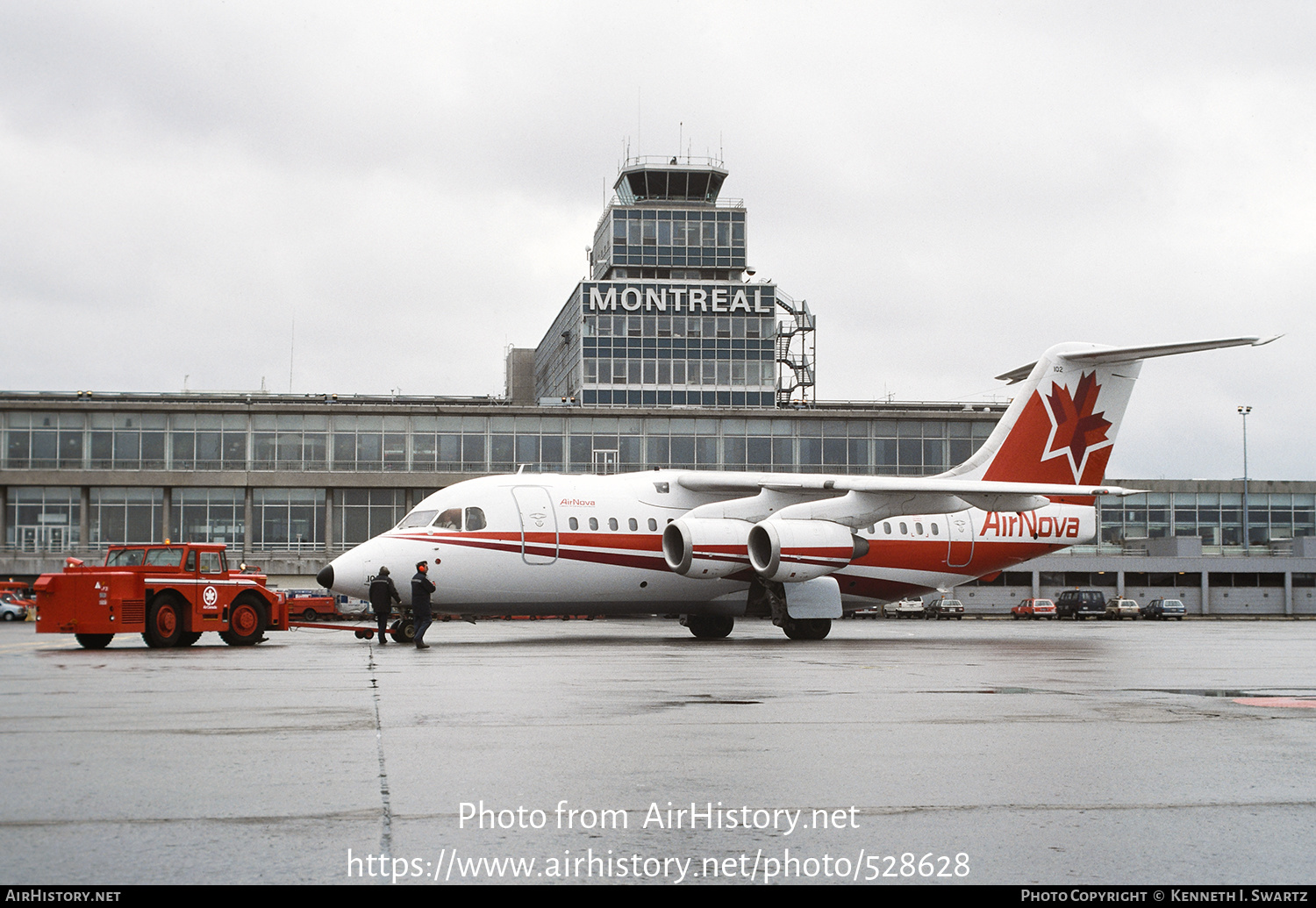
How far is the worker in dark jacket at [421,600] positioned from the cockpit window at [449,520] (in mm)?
1636

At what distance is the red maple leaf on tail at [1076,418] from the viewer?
30125 millimetres

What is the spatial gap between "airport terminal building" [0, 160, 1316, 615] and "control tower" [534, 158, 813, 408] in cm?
1124

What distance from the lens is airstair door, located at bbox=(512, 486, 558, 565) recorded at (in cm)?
2514

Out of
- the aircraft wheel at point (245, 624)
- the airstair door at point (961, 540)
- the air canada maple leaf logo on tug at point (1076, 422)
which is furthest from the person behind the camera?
the air canada maple leaf logo on tug at point (1076, 422)

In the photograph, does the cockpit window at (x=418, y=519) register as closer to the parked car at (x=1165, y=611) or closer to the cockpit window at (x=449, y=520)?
the cockpit window at (x=449, y=520)

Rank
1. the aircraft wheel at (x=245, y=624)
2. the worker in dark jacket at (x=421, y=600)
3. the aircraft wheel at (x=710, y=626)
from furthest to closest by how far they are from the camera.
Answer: the aircraft wheel at (x=710, y=626)
the aircraft wheel at (x=245, y=624)
the worker in dark jacket at (x=421, y=600)

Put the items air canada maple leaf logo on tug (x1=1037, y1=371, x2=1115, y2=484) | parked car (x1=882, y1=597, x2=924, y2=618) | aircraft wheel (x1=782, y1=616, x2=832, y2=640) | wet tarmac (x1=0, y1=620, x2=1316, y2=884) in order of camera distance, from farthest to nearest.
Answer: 1. parked car (x1=882, y1=597, x2=924, y2=618)
2. air canada maple leaf logo on tug (x1=1037, y1=371, x2=1115, y2=484)
3. aircraft wheel (x1=782, y1=616, x2=832, y2=640)
4. wet tarmac (x1=0, y1=620, x2=1316, y2=884)

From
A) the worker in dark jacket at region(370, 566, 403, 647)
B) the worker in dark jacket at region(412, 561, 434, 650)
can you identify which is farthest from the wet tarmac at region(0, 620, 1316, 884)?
the worker in dark jacket at region(370, 566, 403, 647)

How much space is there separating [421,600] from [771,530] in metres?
7.59

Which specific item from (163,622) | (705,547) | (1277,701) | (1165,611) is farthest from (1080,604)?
(1277,701)

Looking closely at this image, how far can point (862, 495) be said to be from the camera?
27.5 meters

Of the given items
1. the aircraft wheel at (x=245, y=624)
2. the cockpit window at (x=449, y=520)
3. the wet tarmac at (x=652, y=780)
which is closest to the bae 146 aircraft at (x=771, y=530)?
the cockpit window at (x=449, y=520)

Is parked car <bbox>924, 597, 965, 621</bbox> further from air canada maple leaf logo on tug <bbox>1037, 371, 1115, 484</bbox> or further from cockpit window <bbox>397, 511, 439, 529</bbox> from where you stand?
cockpit window <bbox>397, 511, 439, 529</bbox>
